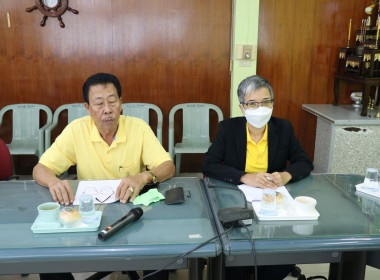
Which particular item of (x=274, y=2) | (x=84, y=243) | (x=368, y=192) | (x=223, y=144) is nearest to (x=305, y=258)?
(x=368, y=192)

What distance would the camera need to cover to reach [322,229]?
136cm

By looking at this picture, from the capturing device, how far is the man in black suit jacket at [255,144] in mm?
1961

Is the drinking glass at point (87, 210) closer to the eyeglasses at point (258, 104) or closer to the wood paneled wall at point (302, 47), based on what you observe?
the eyeglasses at point (258, 104)

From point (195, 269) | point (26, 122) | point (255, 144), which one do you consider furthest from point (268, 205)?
point (26, 122)

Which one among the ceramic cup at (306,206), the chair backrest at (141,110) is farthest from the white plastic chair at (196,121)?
the ceramic cup at (306,206)

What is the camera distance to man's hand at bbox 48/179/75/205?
5.26 feet

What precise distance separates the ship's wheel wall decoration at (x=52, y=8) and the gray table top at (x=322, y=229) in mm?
2736

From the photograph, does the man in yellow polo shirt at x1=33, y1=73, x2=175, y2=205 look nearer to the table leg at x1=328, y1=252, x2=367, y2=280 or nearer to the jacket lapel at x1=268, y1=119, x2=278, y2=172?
the jacket lapel at x1=268, y1=119, x2=278, y2=172

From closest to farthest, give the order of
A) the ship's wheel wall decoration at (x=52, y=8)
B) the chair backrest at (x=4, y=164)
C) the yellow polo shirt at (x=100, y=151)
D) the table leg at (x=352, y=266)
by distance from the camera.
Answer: the table leg at (x=352, y=266) < the yellow polo shirt at (x=100, y=151) < the chair backrest at (x=4, y=164) < the ship's wheel wall decoration at (x=52, y=8)

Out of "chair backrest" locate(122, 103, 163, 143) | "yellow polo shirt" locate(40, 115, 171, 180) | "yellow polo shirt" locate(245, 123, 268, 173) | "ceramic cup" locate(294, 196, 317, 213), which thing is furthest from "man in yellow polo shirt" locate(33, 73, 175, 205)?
"chair backrest" locate(122, 103, 163, 143)

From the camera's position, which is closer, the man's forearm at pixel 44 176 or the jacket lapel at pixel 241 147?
the man's forearm at pixel 44 176

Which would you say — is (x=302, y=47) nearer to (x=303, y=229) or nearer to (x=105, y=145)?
(x=105, y=145)

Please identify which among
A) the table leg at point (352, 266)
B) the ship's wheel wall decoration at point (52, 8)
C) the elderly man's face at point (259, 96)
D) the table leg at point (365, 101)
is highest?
the ship's wheel wall decoration at point (52, 8)

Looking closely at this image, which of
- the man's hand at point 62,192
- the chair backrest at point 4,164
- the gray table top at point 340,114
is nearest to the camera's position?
the man's hand at point 62,192
